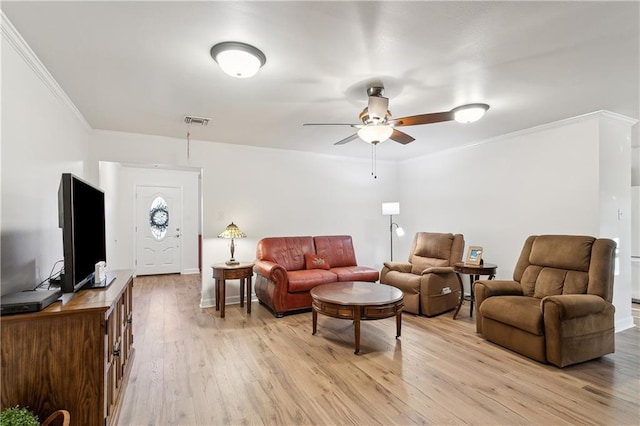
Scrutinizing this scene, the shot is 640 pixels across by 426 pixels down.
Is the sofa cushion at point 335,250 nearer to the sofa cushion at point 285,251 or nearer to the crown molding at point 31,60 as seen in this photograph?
the sofa cushion at point 285,251

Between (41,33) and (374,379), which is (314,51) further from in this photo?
(374,379)

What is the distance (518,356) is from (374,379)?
1.44 metres

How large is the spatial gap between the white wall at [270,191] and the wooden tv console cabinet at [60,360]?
2.93m

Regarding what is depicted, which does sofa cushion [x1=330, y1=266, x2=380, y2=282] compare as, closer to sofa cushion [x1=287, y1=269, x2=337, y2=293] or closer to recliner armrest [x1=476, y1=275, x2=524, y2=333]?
sofa cushion [x1=287, y1=269, x2=337, y2=293]

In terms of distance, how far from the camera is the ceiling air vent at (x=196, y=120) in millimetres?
3480

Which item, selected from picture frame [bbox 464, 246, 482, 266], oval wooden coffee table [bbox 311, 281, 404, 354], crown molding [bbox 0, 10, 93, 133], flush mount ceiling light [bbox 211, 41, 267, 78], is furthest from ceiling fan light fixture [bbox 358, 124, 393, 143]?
crown molding [bbox 0, 10, 93, 133]

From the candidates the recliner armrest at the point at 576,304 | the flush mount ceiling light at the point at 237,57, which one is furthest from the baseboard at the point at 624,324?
the flush mount ceiling light at the point at 237,57

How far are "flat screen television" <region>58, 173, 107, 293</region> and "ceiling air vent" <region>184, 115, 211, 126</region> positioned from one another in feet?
4.11

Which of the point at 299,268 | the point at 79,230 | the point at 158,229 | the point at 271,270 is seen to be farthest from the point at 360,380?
the point at 158,229

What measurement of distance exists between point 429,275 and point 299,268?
182 centimetres

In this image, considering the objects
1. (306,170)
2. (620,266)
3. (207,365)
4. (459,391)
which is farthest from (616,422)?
(306,170)

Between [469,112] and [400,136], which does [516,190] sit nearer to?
[469,112]

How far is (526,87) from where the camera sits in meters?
2.69

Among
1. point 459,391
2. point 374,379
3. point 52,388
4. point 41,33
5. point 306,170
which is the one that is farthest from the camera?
point 306,170
